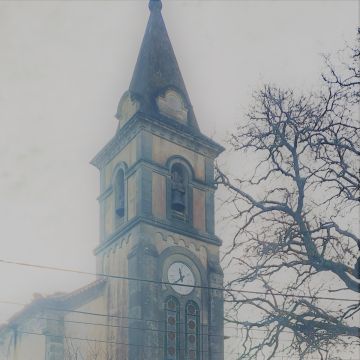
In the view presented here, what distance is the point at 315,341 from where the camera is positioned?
1541 centimetres

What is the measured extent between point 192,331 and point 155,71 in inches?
469

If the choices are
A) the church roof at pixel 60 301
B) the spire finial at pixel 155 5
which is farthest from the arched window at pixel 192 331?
the spire finial at pixel 155 5

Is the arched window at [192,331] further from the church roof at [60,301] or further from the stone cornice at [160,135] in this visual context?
the stone cornice at [160,135]

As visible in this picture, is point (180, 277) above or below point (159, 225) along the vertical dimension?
below

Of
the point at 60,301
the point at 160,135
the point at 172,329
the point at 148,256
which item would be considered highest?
the point at 160,135

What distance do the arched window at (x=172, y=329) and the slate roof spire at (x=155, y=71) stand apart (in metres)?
8.14

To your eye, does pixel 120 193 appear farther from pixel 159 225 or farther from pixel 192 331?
pixel 192 331

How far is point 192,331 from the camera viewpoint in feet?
88.4

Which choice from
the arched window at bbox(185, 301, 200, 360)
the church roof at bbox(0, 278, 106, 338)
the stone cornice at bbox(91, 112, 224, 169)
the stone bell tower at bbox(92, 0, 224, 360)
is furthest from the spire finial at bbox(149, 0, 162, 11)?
the arched window at bbox(185, 301, 200, 360)

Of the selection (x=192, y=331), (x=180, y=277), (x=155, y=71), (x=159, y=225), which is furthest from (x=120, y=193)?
(x=192, y=331)

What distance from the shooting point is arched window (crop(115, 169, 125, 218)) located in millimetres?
29062

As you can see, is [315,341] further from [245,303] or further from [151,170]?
[151,170]

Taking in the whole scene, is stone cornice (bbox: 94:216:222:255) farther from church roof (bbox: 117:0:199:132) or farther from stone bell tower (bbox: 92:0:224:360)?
church roof (bbox: 117:0:199:132)

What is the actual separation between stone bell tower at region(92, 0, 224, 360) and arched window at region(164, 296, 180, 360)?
0.04 metres
